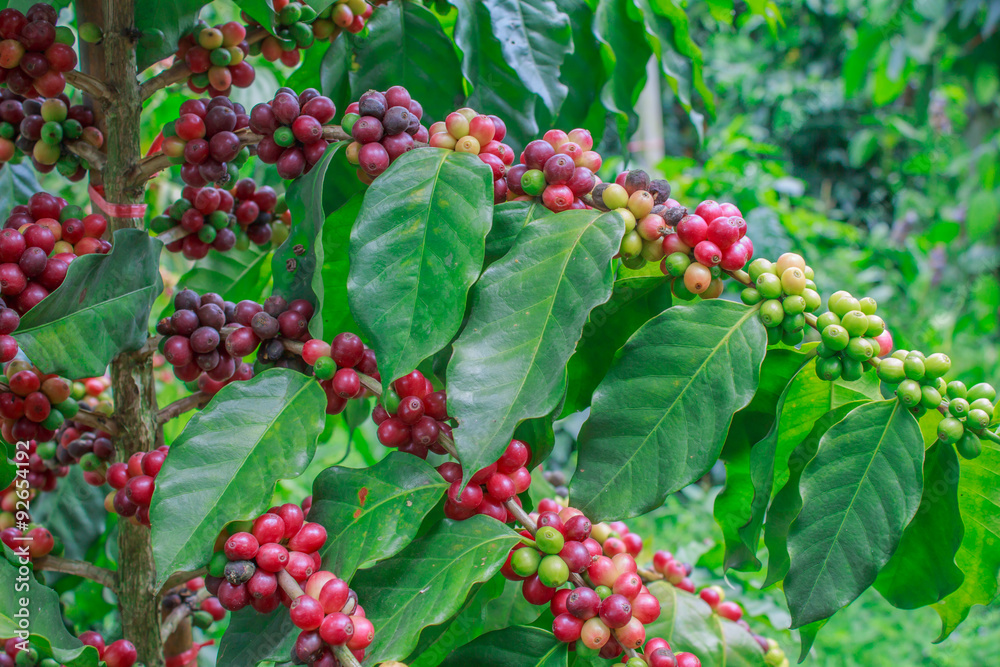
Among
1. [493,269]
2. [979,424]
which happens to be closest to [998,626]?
[979,424]

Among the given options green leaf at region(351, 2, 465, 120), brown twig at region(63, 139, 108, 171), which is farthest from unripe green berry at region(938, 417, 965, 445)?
brown twig at region(63, 139, 108, 171)

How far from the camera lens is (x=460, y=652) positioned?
1.69 feet

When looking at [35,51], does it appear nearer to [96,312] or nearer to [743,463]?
[96,312]

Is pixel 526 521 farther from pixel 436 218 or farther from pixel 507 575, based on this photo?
pixel 436 218

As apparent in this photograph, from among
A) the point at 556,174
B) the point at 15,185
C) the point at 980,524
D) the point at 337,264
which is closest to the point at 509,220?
the point at 556,174

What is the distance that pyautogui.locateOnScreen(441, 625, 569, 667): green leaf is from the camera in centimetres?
51

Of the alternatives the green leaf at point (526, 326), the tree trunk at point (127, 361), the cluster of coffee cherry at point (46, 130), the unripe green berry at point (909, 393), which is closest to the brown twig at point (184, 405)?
the tree trunk at point (127, 361)

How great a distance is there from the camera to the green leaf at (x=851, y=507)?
1.54 ft

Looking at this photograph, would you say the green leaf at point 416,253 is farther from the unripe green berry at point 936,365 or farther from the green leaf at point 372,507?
the unripe green berry at point 936,365

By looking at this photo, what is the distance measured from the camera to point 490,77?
0.70 m

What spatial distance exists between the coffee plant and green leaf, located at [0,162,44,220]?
170mm

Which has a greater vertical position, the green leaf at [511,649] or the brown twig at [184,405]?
the brown twig at [184,405]

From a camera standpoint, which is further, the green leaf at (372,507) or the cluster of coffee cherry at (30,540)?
the cluster of coffee cherry at (30,540)

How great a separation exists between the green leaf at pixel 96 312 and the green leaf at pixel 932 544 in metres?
0.58
